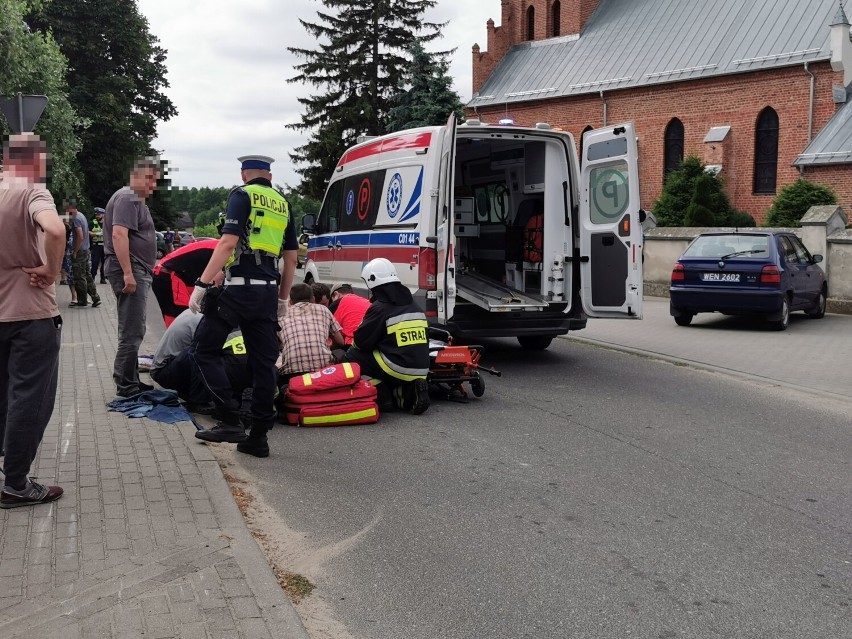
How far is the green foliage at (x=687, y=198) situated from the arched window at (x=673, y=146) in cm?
501

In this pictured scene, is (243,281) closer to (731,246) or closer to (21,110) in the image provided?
(21,110)

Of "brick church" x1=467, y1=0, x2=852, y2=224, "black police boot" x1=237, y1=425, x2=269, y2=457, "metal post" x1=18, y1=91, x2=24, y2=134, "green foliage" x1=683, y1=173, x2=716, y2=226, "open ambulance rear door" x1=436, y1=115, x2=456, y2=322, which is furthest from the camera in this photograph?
"brick church" x1=467, y1=0, x2=852, y2=224

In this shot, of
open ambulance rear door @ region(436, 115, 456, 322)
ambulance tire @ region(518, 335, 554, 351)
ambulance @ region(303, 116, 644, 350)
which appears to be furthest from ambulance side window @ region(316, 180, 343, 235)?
open ambulance rear door @ region(436, 115, 456, 322)

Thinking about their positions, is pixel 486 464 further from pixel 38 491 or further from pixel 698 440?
pixel 38 491

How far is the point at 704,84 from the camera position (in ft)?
117

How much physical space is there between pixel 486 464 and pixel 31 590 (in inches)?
127

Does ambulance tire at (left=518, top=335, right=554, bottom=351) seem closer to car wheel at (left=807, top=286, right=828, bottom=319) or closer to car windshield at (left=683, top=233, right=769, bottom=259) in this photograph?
car windshield at (left=683, top=233, right=769, bottom=259)

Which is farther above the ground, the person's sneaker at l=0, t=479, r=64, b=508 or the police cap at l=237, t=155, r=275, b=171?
the police cap at l=237, t=155, r=275, b=171

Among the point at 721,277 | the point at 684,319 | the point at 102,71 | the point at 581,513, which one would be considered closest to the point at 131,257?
the point at 581,513

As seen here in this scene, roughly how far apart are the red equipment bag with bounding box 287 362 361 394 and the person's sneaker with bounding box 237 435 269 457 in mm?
1094

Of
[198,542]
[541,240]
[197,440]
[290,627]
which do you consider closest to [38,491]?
[198,542]

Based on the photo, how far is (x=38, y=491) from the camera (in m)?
4.76

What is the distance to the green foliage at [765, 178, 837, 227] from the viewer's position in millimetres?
26734

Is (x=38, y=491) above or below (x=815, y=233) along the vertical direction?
below
